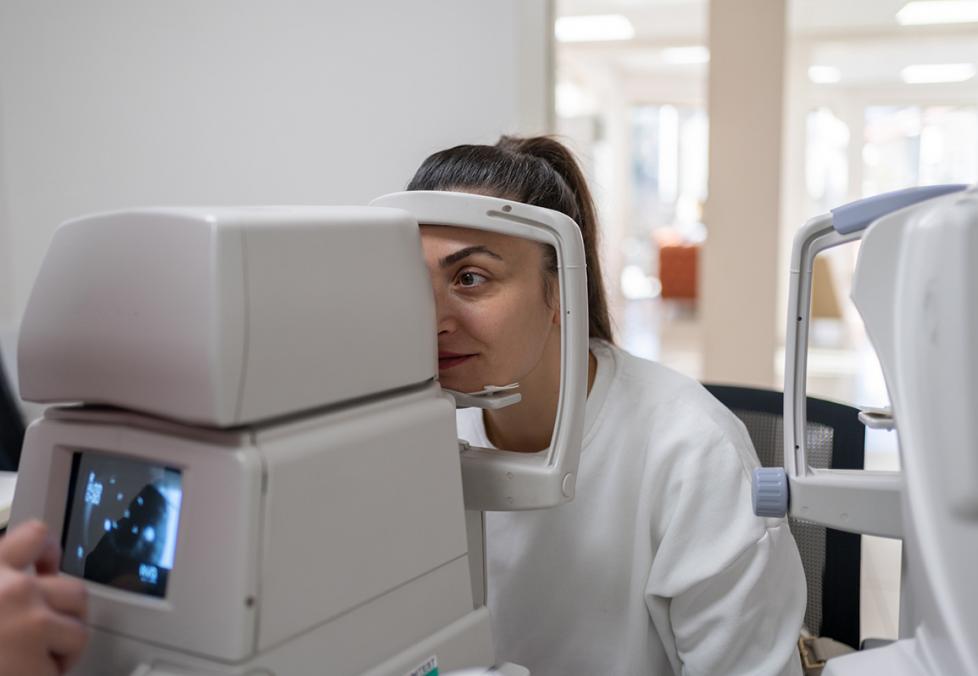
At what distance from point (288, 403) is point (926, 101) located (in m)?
9.20

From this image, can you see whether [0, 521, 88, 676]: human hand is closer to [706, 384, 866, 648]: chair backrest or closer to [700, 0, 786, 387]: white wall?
[706, 384, 866, 648]: chair backrest

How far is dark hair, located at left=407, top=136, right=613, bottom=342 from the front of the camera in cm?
103

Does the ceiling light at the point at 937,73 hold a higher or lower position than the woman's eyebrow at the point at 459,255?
higher

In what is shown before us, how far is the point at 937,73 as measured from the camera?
815 cm

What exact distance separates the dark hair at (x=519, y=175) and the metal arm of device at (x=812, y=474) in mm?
308

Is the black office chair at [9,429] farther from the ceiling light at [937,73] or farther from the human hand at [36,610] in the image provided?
the ceiling light at [937,73]

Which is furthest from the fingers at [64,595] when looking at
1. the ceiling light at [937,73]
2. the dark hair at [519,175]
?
the ceiling light at [937,73]

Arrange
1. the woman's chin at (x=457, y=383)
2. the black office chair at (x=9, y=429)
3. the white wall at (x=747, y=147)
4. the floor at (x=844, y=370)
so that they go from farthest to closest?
the white wall at (x=747, y=147) < the floor at (x=844, y=370) < the black office chair at (x=9, y=429) < the woman's chin at (x=457, y=383)

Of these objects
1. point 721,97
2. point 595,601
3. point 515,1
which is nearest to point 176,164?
point 515,1

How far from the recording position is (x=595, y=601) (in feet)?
3.34

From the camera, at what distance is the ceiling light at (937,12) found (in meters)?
5.50

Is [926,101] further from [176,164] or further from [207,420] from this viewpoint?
[207,420]

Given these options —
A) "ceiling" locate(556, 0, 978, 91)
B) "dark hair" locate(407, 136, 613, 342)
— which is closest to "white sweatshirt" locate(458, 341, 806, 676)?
"dark hair" locate(407, 136, 613, 342)

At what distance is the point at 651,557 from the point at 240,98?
1512 mm
